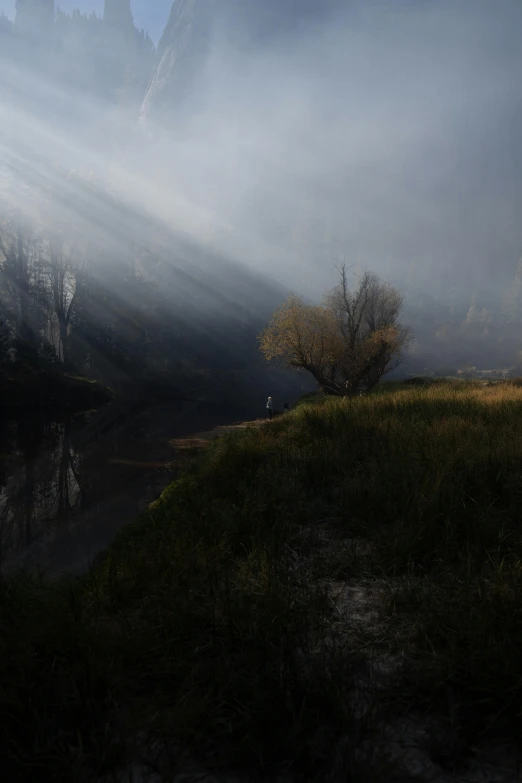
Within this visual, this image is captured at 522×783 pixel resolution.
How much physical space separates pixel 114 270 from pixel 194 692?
8677 cm

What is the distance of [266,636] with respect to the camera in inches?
121

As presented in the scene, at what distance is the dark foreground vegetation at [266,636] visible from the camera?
2.45 meters

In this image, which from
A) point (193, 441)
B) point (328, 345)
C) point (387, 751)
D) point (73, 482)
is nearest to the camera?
point (387, 751)

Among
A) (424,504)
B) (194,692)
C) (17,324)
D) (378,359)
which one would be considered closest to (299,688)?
(194,692)

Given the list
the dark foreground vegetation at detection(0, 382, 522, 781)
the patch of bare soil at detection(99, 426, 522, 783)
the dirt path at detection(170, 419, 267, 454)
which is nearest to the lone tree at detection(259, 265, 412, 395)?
the dirt path at detection(170, 419, 267, 454)

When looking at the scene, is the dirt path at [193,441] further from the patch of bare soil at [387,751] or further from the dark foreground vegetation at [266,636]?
the patch of bare soil at [387,751]

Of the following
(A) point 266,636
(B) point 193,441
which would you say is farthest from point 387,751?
(B) point 193,441

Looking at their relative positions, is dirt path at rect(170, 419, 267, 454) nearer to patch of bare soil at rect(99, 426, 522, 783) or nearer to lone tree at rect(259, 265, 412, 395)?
lone tree at rect(259, 265, 412, 395)

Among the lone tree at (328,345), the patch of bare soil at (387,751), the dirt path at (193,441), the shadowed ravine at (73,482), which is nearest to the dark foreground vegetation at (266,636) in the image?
the patch of bare soil at (387,751)

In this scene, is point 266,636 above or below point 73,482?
above

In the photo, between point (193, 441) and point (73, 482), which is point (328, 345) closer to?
point (193, 441)

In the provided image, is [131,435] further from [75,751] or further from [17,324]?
[17,324]

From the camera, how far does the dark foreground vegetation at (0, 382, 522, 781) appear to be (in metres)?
2.45

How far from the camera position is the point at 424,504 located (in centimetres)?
516
